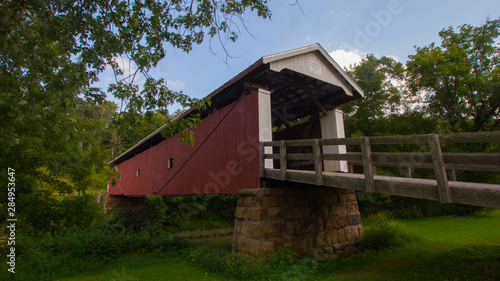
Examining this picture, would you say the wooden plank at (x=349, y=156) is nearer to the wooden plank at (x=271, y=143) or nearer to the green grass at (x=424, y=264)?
the wooden plank at (x=271, y=143)

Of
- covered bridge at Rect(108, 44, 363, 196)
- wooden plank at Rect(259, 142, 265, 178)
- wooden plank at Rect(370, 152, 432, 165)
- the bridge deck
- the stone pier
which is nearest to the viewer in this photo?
the bridge deck

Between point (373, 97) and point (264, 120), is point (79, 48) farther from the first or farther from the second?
point (373, 97)

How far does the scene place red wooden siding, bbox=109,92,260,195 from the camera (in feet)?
20.2

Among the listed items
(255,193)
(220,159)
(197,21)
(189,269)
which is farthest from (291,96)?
(189,269)

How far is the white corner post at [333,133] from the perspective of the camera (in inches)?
286

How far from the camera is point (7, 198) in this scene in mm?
6691

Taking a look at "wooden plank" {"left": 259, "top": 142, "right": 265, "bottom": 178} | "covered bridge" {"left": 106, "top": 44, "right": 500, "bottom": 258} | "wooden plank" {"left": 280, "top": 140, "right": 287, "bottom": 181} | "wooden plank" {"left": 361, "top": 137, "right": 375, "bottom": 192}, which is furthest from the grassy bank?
"wooden plank" {"left": 361, "top": 137, "right": 375, "bottom": 192}

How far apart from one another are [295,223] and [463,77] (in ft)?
51.0

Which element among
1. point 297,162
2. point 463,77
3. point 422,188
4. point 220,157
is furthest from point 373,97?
point 422,188

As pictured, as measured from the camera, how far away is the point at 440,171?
10.3 feet

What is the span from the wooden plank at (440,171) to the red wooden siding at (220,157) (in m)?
3.33

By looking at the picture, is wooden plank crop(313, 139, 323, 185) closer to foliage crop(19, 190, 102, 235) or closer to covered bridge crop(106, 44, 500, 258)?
covered bridge crop(106, 44, 500, 258)

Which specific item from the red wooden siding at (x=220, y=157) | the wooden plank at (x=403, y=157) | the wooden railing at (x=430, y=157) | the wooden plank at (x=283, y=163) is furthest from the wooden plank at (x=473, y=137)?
the red wooden siding at (x=220, y=157)

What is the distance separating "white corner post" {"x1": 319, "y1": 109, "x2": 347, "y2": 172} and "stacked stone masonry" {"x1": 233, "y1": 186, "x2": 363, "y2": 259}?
691mm
